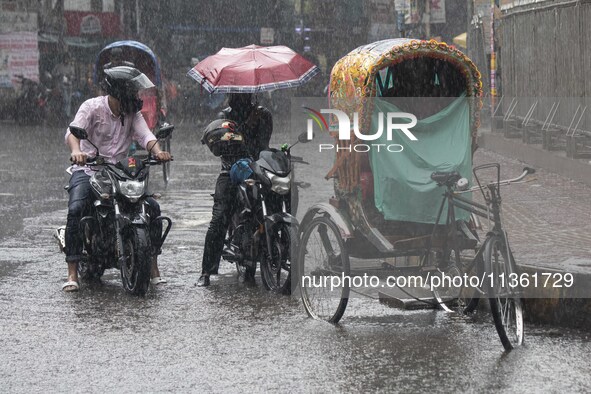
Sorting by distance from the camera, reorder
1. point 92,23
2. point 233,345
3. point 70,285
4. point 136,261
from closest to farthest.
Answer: point 233,345 < point 136,261 < point 70,285 < point 92,23

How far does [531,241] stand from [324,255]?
299cm

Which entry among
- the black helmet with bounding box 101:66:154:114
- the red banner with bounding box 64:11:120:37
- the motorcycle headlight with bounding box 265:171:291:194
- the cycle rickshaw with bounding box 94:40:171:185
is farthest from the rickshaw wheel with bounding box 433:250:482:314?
the red banner with bounding box 64:11:120:37

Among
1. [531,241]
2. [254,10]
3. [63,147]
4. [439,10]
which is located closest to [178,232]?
[531,241]

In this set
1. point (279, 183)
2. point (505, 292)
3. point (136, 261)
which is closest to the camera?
point (505, 292)

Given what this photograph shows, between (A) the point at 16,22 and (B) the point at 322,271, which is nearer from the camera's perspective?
(B) the point at 322,271

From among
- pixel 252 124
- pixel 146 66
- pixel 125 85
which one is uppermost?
pixel 146 66

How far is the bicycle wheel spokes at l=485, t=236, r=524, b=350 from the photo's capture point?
23.7 ft

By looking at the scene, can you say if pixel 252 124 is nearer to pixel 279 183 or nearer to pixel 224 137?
pixel 224 137

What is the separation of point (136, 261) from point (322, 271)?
1.61 meters

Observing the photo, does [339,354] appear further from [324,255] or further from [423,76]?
[423,76]

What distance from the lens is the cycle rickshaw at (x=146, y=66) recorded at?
17.1 meters

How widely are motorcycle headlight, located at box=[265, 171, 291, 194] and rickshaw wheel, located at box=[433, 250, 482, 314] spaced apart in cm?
153

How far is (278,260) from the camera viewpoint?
363 inches

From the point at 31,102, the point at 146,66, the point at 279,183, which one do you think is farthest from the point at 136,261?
the point at 31,102
